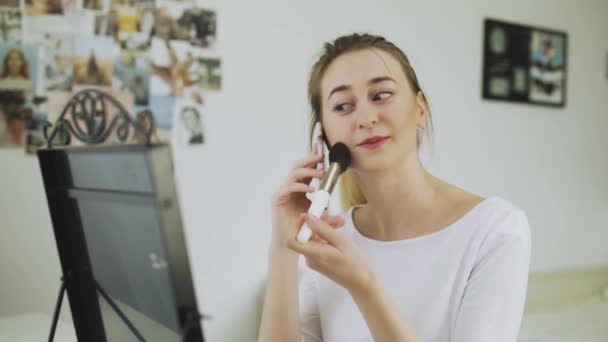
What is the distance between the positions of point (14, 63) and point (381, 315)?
1.21 m

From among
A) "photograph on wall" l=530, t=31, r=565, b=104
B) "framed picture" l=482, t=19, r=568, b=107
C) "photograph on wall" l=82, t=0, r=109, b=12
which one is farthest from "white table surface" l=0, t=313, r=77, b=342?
"photograph on wall" l=530, t=31, r=565, b=104

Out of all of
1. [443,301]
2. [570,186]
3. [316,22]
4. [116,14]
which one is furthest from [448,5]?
[443,301]

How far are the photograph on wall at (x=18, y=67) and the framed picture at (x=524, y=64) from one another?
1679mm

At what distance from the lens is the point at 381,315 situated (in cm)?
73

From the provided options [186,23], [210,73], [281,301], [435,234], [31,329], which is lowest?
[31,329]

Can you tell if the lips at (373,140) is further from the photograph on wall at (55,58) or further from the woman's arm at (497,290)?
the photograph on wall at (55,58)

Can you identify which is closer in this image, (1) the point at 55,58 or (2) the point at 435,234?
(2) the point at 435,234

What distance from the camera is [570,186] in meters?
2.40

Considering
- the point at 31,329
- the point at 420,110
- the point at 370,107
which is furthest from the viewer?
the point at 31,329

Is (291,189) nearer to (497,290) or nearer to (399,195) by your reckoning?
(399,195)

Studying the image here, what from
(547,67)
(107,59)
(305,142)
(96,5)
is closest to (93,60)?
(107,59)

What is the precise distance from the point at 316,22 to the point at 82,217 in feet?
4.36

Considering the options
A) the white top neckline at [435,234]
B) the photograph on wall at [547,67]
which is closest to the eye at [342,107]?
the white top neckline at [435,234]

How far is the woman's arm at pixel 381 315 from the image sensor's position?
72 centimetres
